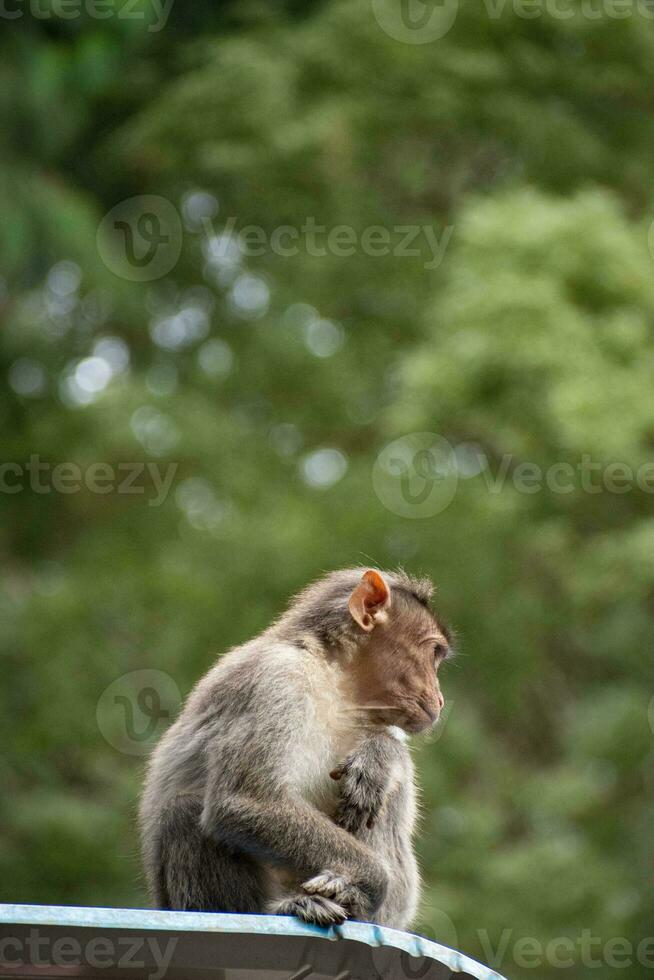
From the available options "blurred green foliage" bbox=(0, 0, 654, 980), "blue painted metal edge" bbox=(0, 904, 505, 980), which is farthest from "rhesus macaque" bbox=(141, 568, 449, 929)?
"blurred green foliage" bbox=(0, 0, 654, 980)

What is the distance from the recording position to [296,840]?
13.6ft

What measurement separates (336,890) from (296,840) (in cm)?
21

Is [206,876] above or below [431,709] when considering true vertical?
below

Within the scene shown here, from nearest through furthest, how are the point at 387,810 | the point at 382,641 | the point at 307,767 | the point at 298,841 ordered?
the point at 298,841 < the point at 307,767 < the point at 387,810 < the point at 382,641

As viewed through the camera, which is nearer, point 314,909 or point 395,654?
point 314,909

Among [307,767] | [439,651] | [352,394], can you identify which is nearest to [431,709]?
[439,651]

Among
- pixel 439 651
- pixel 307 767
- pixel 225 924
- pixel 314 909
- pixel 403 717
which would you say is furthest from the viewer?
pixel 439 651

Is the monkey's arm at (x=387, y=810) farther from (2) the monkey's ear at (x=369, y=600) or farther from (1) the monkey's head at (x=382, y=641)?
(2) the monkey's ear at (x=369, y=600)

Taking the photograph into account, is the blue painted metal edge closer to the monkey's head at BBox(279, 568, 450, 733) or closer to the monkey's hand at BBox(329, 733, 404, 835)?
the monkey's hand at BBox(329, 733, 404, 835)

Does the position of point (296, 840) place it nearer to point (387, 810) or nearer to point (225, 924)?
point (387, 810)

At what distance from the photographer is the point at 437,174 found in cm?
1455

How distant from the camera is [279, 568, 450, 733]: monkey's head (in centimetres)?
471

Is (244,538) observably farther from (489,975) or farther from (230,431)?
(489,975)

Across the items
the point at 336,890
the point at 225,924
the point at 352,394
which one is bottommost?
the point at 352,394
